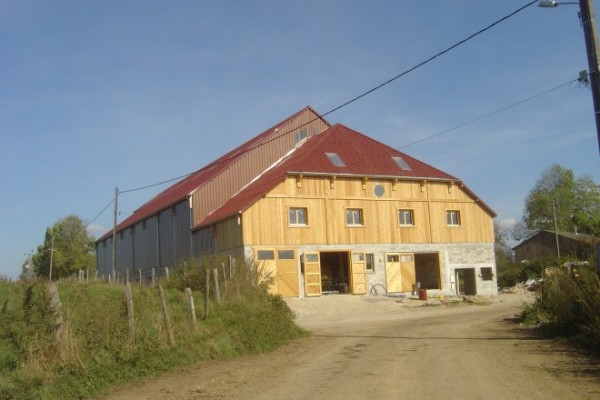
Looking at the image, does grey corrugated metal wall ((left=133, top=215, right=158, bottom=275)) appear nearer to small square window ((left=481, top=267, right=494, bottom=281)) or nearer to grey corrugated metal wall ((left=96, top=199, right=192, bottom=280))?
grey corrugated metal wall ((left=96, top=199, right=192, bottom=280))

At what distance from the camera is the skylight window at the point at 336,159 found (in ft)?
114

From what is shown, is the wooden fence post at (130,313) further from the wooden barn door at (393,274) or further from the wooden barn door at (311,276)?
the wooden barn door at (393,274)

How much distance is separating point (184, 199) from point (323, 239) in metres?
9.21

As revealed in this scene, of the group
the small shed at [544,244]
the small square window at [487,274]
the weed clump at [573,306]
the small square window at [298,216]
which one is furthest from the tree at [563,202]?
the weed clump at [573,306]

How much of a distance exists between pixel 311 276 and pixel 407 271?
20.3 ft

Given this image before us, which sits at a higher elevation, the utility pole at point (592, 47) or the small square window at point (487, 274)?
the utility pole at point (592, 47)

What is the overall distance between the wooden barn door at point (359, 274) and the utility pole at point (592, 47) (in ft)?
74.5

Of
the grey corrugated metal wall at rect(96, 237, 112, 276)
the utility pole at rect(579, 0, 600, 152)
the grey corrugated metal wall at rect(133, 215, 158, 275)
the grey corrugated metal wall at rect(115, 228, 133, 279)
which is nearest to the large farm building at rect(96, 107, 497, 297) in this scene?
the grey corrugated metal wall at rect(133, 215, 158, 275)

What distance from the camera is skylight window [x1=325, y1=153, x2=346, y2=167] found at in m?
34.9

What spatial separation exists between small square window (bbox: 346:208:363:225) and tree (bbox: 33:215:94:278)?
46.0 meters

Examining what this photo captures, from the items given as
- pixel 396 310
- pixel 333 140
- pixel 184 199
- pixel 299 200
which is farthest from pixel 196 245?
Answer: pixel 396 310

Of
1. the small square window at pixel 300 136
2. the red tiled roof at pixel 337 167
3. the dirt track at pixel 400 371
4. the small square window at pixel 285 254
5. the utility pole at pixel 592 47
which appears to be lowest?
the dirt track at pixel 400 371

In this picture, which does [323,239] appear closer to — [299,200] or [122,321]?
[299,200]

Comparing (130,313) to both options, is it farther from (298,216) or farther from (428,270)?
(428,270)
